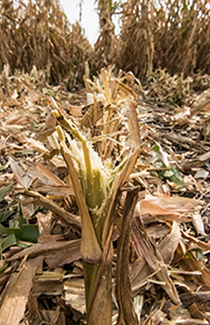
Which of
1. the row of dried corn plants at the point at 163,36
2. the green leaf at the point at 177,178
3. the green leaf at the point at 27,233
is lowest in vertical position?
the green leaf at the point at 177,178

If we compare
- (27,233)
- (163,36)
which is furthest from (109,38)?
(27,233)

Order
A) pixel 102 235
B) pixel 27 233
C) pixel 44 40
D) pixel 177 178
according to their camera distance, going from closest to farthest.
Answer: pixel 102 235 < pixel 27 233 < pixel 177 178 < pixel 44 40

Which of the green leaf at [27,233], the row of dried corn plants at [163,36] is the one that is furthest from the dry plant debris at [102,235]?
the row of dried corn plants at [163,36]

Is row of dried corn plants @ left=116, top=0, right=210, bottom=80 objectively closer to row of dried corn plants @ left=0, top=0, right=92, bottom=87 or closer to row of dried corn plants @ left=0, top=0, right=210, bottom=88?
row of dried corn plants @ left=0, top=0, right=210, bottom=88

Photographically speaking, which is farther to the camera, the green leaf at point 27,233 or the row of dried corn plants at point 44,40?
the row of dried corn plants at point 44,40

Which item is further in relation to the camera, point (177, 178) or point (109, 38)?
point (109, 38)

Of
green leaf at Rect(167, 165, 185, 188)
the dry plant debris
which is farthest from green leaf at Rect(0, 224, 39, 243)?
green leaf at Rect(167, 165, 185, 188)

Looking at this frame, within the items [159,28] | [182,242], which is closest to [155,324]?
[182,242]

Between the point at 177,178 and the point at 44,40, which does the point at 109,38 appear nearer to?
the point at 44,40

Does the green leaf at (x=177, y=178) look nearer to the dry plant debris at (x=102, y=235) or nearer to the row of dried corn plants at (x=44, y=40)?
the dry plant debris at (x=102, y=235)

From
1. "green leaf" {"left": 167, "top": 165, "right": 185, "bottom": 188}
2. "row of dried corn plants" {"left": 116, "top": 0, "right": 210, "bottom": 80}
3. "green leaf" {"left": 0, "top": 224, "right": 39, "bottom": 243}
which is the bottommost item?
"green leaf" {"left": 167, "top": 165, "right": 185, "bottom": 188}

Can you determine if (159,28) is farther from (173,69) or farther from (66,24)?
(66,24)

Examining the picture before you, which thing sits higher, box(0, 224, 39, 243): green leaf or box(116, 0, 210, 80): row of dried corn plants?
box(116, 0, 210, 80): row of dried corn plants
